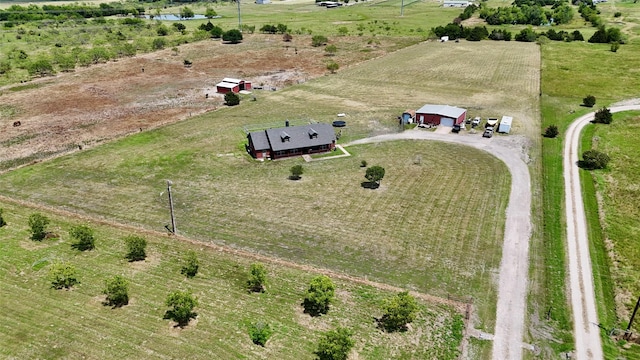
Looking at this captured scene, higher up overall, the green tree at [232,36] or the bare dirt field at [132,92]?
the green tree at [232,36]

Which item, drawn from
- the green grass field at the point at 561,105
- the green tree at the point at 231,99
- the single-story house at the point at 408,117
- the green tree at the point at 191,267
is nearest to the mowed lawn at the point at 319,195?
the green tree at the point at 231,99

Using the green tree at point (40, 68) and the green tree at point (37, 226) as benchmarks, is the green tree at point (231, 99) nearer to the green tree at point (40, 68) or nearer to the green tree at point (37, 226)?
the green tree at point (37, 226)

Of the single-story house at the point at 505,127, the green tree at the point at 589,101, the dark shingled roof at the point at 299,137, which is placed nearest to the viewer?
the dark shingled roof at the point at 299,137

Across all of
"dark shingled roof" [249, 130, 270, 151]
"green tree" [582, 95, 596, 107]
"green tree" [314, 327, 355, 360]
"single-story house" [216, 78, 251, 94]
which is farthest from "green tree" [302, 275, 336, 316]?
"green tree" [582, 95, 596, 107]

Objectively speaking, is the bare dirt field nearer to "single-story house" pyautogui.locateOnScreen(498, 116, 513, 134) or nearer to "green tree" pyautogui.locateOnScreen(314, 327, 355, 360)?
Answer: "single-story house" pyautogui.locateOnScreen(498, 116, 513, 134)

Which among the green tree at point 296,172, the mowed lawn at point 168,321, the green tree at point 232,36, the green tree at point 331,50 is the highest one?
the green tree at point 232,36
